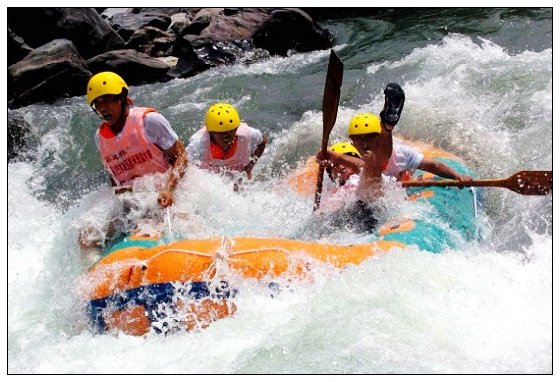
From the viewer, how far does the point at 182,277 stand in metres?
3.84

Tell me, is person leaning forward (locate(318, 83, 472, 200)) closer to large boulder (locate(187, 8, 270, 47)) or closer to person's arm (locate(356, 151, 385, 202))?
person's arm (locate(356, 151, 385, 202))

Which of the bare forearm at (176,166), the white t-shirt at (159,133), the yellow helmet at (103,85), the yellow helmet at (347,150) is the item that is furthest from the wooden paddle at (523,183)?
the yellow helmet at (103,85)

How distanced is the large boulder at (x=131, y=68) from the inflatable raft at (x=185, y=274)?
25.1 feet

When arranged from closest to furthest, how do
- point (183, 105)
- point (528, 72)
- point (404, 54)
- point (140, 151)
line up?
point (140, 151)
point (528, 72)
point (183, 105)
point (404, 54)

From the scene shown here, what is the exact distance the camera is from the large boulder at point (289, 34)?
40.8 ft

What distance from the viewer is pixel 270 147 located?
7.70 m

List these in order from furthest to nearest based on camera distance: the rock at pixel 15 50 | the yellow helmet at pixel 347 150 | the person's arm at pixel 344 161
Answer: the rock at pixel 15 50
the yellow helmet at pixel 347 150
the person's arm at pixel 344 161

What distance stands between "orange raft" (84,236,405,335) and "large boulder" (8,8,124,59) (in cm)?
920

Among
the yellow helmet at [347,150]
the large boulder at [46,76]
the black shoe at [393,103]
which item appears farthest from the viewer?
the large boulder at [46,76]

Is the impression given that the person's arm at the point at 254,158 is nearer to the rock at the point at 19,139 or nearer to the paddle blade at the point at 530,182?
the paddle blade at the point at 530,182

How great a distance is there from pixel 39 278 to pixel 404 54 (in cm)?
740

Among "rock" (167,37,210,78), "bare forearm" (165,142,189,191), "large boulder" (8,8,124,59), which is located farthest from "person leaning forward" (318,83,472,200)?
"large boulder" (8,8,124,59)

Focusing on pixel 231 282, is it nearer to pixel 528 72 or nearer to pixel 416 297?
pixel 416 297

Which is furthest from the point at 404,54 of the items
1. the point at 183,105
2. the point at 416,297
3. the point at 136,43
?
the point at 416,297
